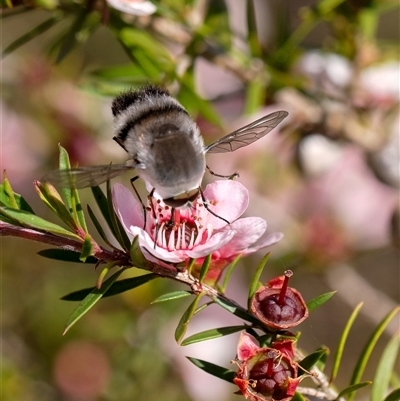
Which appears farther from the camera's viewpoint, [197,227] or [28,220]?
[197,227]

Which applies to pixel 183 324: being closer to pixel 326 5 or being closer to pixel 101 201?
pixel 101 201

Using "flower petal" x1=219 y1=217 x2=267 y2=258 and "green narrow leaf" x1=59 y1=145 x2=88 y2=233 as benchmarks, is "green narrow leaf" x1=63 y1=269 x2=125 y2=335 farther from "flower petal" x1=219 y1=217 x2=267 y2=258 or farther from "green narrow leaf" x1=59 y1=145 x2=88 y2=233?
"flower petal" x1=219 y1=217 x2=267 y2=258

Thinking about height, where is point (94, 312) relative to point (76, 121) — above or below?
below

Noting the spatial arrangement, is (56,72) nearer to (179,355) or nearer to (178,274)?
(179,355)

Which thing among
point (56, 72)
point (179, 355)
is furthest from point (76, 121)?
point (179, 355)

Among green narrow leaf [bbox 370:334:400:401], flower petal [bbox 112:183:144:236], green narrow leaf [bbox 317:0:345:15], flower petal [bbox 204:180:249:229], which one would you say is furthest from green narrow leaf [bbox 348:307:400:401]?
green narrow leaf [bbox 317:0:345:15]

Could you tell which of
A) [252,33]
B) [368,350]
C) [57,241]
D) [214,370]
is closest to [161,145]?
[57,241]
